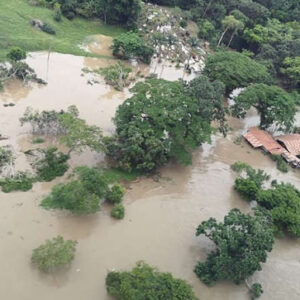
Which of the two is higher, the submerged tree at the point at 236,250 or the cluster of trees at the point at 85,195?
the submerged tree at the point at 236,250

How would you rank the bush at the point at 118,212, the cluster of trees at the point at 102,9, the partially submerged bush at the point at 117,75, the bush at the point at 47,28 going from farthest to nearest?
1. the cluster of trees at the point at 102,9
2. the bush at the point at 47,28
3. the partially submerged bush at the point at 117,75
4. the bush at the point at 118,212

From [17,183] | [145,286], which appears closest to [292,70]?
[17,183]

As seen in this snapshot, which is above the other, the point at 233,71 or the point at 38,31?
the point at 233,71

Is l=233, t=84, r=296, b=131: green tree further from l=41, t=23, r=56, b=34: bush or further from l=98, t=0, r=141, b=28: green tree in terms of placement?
l=41, t=23, r=56, b=34: bush

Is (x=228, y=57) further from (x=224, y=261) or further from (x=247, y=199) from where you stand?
(x=224, y=261)

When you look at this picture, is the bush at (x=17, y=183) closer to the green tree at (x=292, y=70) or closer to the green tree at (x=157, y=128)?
the green tree at (x=157, y=128)

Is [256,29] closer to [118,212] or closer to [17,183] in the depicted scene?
[118,212]

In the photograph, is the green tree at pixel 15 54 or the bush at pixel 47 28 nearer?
the green tree at pixel 15 54

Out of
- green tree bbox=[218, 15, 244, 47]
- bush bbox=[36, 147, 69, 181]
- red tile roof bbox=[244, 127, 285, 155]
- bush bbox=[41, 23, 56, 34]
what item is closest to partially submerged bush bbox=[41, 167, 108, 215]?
bush bbox=[36, 147, 69, 181]

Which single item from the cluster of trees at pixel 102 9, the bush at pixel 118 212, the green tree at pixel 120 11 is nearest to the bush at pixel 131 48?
the green tree at pixel 120 11
